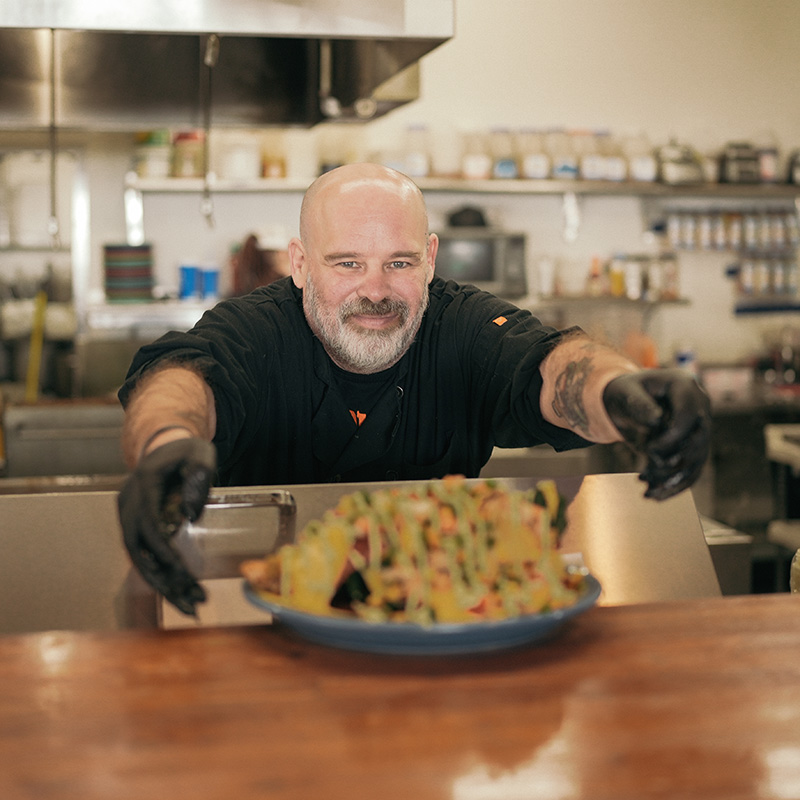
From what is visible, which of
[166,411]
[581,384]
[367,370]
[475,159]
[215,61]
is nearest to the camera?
[166,411]

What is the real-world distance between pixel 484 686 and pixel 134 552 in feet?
1.12

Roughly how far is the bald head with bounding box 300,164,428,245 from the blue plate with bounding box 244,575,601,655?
876 mm

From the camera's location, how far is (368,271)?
1657 millimetres

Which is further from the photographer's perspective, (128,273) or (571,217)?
(571,217)

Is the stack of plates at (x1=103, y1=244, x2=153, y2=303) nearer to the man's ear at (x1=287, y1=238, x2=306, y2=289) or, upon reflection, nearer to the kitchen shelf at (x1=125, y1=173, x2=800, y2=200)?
the kitchen shelf at (x1=125, y1=173, x2=800, y2=200)

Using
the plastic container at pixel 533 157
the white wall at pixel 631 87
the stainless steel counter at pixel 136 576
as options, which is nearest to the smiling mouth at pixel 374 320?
the stainless steel counter at pixel 136 576

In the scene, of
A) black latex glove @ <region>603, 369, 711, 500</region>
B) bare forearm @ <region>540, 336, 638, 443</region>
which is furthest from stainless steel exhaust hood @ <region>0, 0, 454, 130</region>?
black latex glove @ <region>603, 369, 711, 500</region>

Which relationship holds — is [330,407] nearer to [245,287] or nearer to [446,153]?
[245,287]

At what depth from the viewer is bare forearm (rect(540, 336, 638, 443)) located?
1.32m

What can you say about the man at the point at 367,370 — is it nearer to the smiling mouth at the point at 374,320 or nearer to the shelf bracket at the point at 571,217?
the smiling mouth at the point at 374,320

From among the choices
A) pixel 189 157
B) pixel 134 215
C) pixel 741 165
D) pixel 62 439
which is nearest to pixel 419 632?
pixel 62 439

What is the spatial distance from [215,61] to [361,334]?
996 millimetres

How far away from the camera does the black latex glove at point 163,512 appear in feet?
3.02

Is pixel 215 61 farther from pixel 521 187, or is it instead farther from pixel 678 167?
pixel 678 167
